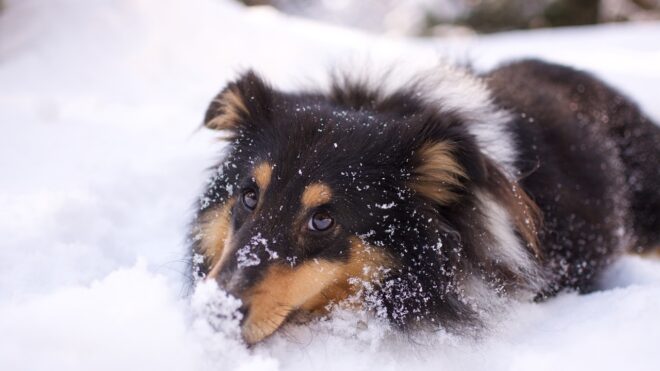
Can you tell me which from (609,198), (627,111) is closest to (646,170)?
(627,111)

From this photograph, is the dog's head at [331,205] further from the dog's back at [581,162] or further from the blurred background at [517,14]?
the blurred background at [517,14]

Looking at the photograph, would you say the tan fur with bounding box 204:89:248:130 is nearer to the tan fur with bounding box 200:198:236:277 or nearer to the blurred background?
the tan fur with bounding box 200:198:236:277

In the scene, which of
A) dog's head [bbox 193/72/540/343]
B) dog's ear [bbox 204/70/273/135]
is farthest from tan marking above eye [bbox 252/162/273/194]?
dog's ear [bbox 204/70/273/135]

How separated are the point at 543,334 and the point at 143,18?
4865 mm

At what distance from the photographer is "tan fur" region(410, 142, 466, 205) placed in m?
2.33

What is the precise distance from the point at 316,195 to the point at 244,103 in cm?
70

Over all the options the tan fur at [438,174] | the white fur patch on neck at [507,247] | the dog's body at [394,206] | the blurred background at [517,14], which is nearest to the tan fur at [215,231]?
the dog's body at [394,206]

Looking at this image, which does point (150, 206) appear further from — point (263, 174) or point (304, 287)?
point (304, 287)

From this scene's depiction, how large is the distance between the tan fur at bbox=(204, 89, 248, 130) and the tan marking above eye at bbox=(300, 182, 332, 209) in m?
0.63

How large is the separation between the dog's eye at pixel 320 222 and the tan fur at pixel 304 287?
12cm

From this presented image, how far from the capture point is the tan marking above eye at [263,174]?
2.33 metres

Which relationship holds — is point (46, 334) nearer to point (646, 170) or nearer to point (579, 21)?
point (646, 170)

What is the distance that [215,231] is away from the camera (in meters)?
2.60

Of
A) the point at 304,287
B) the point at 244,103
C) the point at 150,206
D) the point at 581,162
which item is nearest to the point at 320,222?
the point at 304,287
